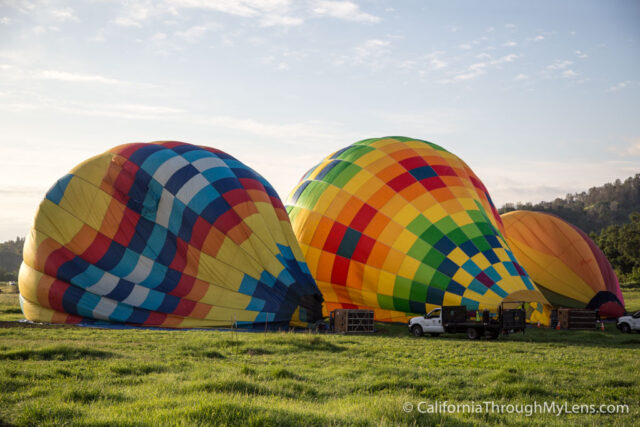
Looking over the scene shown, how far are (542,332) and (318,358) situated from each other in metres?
8.68

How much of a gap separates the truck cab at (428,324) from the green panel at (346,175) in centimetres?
546

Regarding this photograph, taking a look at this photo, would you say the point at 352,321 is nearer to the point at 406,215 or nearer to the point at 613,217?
the point at 406,215

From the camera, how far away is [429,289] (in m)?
17.0

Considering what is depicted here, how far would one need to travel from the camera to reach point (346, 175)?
787 inches

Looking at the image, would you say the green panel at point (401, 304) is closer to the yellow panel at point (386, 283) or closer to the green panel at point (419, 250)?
the yellow panel at point (386, 283)

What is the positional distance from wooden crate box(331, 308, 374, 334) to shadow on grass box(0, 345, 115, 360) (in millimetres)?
7245

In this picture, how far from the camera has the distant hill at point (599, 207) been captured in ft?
327

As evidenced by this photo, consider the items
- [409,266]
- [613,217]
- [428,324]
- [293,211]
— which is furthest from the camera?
[613,217]

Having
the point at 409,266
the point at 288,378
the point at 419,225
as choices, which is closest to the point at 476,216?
the point at 419,225

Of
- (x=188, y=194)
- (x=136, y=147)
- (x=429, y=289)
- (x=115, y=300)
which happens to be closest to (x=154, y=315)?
(x=115, y=300)

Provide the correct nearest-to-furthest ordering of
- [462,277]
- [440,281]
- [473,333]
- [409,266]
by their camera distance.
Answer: [473,333] → [462,277] → [440,281] → [409,266]

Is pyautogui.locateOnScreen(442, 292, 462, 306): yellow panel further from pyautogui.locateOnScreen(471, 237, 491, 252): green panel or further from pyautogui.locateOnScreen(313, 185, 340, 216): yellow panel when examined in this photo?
pyautogui.locateOnScreen(313, 185, 340, 216): yellow panel

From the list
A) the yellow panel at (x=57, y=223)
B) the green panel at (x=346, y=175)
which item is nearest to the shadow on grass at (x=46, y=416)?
the yellow panel at (x=57, y=223)

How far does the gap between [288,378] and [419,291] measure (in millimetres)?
8845
